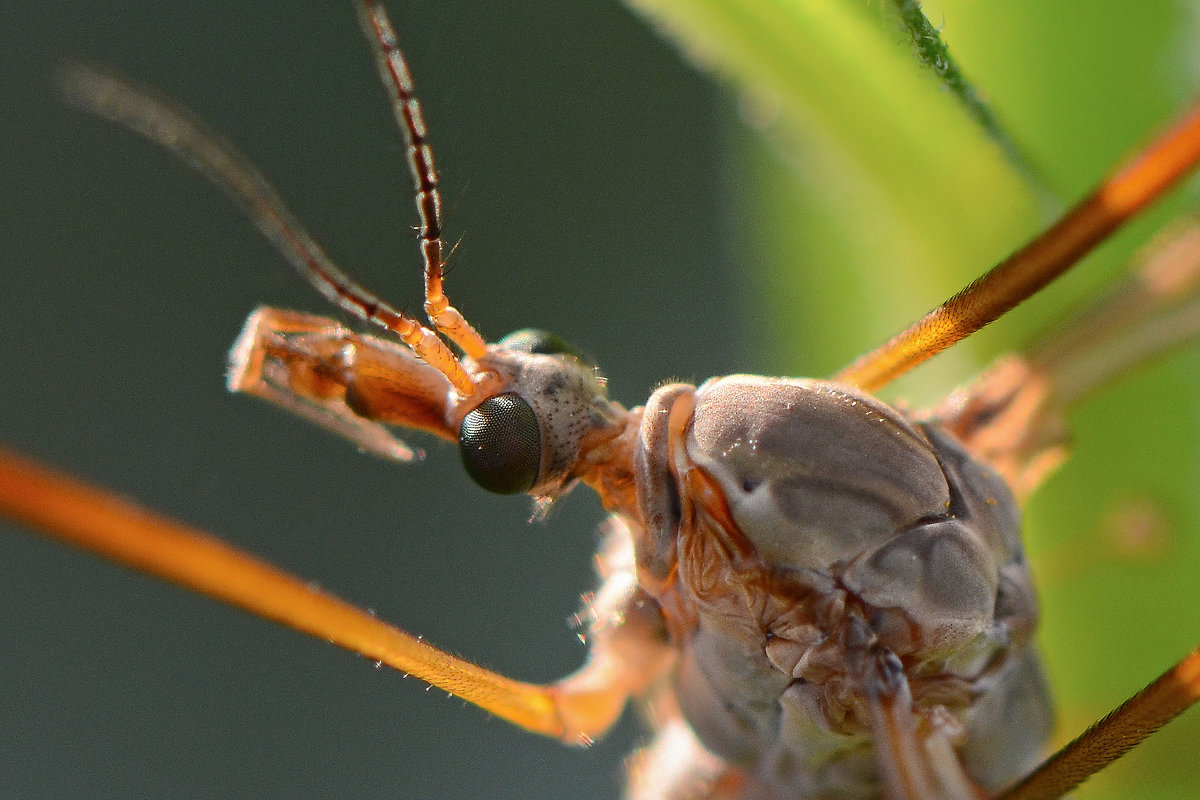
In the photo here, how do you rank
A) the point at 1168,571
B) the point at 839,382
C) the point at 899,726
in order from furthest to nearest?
the point at 1168,571 < the point at 839,382 < the point at 899,726

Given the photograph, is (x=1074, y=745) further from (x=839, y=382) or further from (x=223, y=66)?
(x=223, y=66)

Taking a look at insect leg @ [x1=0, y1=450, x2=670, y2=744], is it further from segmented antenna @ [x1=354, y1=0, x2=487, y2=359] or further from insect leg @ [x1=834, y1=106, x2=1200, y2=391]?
insect leg @ [x1=834, y1=106, x2=1200, y2=391]

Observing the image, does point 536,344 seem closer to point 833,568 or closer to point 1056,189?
point 833,568

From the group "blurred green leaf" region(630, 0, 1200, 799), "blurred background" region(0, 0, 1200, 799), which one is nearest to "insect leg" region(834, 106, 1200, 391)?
"blurred green leaf" region(630, 0, 1200, 799)

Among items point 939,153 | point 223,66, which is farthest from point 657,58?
point 939,153

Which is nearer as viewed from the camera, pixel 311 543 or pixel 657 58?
pixel 311 543

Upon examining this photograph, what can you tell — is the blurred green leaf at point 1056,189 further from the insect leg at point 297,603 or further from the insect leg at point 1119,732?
the insect leg at point 297,603

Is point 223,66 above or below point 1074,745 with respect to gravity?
above
